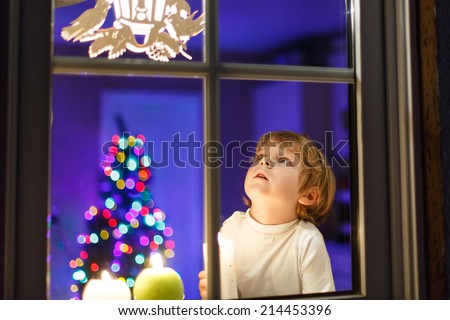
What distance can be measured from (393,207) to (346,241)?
146mm

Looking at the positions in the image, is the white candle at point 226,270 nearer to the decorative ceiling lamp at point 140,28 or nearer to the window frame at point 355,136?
the window frame at point 355,136

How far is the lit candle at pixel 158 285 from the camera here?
1.03m

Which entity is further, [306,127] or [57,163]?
[306,127]

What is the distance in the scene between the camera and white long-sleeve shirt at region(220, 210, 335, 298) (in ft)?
3.66

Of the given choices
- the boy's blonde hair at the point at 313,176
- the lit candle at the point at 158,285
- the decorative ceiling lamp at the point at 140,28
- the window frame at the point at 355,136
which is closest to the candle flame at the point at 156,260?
the lit candle at the point at 158,285

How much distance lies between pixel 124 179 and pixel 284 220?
1.37 feet

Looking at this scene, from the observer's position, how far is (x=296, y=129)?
3.80ft

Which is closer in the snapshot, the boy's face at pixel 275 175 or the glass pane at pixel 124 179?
the glass pane at pixel 124 179

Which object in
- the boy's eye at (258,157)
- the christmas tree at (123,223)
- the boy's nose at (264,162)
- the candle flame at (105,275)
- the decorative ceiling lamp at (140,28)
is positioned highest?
the decorative ceiling lamp at (140,28)

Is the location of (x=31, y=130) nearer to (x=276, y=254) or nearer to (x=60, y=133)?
(x=60, y=133)

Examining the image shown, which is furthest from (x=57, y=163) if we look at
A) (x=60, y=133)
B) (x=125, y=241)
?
(x=125, y=241)

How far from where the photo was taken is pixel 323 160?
1170 mm

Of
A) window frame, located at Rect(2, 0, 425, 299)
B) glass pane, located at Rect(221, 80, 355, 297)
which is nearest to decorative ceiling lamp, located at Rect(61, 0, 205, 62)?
window frame, located at Rect(2, 0, 425, 299)

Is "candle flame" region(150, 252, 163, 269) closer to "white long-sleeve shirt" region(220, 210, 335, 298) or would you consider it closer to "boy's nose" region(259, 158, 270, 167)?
"white long-sleeve shirt" region(220, 210, 335, 298)
